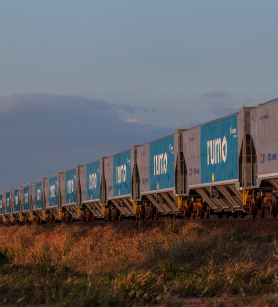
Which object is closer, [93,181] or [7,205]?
[93,181]

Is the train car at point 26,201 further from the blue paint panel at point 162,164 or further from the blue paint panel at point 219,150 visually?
the blue paint panel at point 219,150

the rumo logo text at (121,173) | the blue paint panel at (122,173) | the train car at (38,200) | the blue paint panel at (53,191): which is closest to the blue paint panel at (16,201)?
the train car at (38,200)

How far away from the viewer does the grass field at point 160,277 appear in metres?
6.20

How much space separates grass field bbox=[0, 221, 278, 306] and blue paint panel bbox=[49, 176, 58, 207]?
2875 centimetres

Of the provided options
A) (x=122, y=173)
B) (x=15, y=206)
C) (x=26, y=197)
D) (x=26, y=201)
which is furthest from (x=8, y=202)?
(x=122, y=173)

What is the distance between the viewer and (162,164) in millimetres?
22984

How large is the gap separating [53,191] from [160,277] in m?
35.0

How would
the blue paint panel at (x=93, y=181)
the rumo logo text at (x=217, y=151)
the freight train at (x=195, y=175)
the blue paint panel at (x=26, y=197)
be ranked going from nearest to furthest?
the freight train at (x=195, y=175), the rumo logo text at (x=217, y=151), the blue paint panel at (x=93, y=181), the blue paint panel at (x=26, y=197)

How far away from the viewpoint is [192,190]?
21094 millimetres

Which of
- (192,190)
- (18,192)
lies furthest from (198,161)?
(18,192)

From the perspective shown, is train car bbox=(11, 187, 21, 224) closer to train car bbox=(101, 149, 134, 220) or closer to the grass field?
train car bbox=(101, 149, 134, 220)

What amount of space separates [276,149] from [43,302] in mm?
10690

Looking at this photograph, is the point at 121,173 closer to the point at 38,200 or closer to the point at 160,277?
the point at 38,200

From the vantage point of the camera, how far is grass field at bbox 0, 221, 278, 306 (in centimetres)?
620
